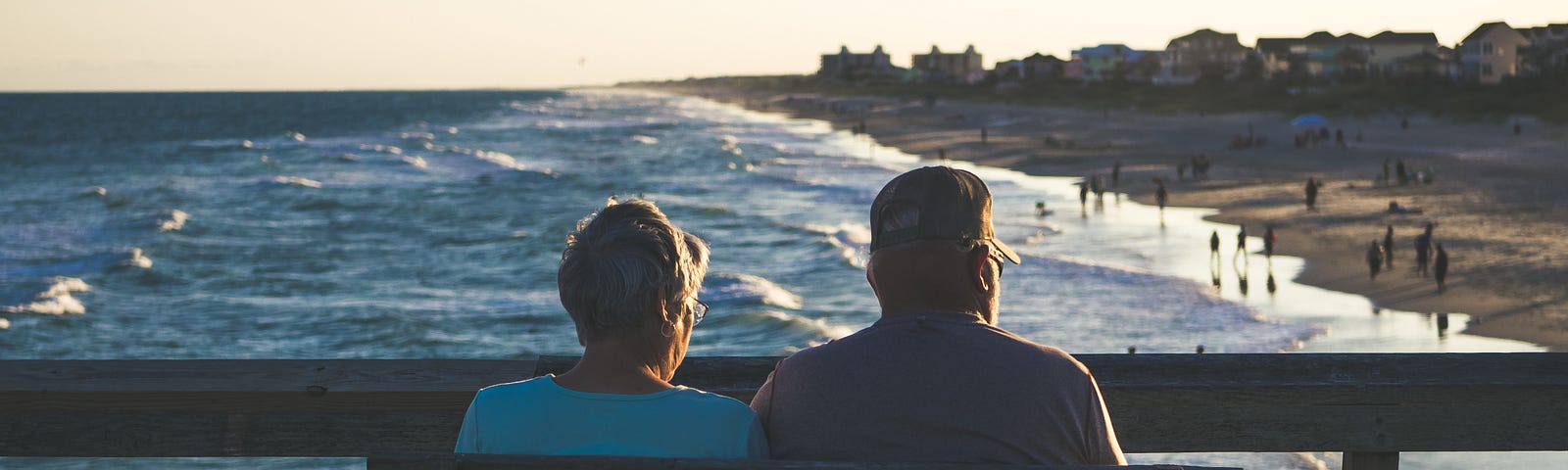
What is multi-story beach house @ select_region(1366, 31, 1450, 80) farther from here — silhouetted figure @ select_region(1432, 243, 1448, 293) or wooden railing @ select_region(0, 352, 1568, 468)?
wooden railing @ select_region(0, 352, 1568, 468)

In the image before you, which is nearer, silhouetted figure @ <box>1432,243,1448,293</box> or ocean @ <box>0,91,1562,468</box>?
ocean @ <box>0,91,1562,468</box>

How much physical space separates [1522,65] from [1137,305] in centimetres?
8210

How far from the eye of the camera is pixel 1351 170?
45281 millimetres

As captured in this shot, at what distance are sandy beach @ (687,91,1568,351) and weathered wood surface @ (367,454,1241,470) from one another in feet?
54.6

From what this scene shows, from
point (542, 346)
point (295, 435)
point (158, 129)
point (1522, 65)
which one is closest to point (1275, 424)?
point (295, 435)

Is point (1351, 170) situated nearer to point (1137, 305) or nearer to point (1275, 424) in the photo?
point (1137, 305)

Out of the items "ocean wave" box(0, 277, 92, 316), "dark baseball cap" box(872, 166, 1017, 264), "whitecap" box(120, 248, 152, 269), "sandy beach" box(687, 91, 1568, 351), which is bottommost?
"sandy beach" box(687, 91, 1568, 351)

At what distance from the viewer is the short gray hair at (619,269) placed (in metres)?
2.24

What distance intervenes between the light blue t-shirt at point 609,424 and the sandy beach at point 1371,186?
54.1 ft

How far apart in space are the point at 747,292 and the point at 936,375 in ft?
64.1

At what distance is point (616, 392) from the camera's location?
88.7 inches

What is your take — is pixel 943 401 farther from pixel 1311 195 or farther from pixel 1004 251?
pixel 1311 195

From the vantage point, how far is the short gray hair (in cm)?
224

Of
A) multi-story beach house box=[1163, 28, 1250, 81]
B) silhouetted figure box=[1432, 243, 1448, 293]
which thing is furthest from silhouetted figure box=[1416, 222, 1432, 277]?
multi-story beach house box=[1163, 28, 1250, 81]
